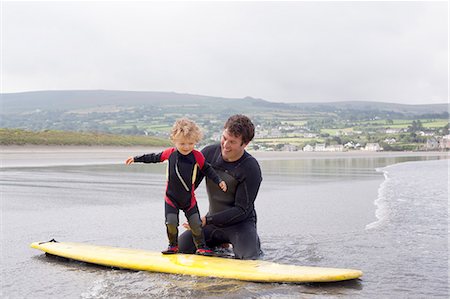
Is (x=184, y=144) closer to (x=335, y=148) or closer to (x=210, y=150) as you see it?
(x=210, y=150)

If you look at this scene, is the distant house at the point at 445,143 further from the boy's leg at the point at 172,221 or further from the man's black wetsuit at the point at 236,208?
the boy's leg at the point at 172,221

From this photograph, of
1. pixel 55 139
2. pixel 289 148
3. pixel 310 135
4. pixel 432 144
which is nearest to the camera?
pixel 55 139

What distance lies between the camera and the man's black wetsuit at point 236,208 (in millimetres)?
6754

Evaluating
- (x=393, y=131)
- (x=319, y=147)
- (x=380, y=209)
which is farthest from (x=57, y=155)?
(x=393, y=131)

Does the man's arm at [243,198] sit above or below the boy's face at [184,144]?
below

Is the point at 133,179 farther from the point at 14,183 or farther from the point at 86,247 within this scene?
the point at 86,247

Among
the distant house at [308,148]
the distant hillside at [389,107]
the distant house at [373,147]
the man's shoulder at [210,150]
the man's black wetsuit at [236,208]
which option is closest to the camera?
the man's black wetsuit at [236,208]

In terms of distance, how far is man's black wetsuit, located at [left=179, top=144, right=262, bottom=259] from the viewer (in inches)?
266

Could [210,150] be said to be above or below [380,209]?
above

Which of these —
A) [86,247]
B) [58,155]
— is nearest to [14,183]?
[86,247]

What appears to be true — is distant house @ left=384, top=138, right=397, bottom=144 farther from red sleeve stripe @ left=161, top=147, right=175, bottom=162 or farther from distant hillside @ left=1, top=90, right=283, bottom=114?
distant hillside @ left=1, top=90, right=283, bottom=114

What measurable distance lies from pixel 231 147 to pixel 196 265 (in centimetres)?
144

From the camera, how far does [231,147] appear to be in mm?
6617

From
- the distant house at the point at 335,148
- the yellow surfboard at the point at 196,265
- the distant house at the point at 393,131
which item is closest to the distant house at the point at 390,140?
the distant house at the point at 335,148
